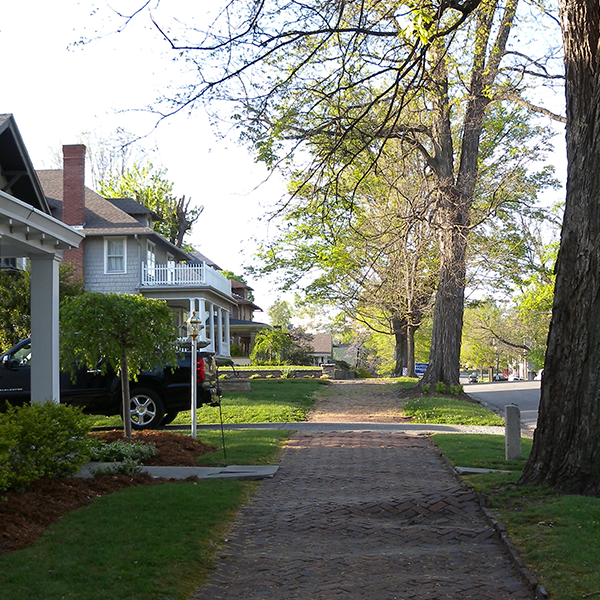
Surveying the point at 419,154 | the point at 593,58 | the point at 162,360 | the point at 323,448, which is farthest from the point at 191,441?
the point at 419,154

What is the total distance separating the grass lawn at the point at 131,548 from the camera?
195 inches

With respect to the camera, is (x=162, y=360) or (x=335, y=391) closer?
(x=162, y=360)

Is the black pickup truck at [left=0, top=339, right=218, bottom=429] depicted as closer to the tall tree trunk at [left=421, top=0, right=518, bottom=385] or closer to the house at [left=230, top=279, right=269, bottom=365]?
the tall tree trunk at [left=421, top=0, right=518, bottom=385]

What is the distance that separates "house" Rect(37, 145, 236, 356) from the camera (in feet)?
107

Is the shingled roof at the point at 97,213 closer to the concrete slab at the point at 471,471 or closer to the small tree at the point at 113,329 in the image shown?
the small tree at the point at 113,329

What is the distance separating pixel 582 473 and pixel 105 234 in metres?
27.9

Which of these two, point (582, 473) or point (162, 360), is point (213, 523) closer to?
point (582, 473)

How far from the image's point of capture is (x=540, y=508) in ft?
23.3

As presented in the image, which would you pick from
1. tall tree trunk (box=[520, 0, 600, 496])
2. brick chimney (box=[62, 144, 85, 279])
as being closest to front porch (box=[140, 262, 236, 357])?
brick chimney (box=[62, 144, 85, 279])

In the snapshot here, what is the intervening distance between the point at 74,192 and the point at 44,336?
76.1 feet

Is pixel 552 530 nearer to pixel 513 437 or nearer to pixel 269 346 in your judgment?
pixel 513 437

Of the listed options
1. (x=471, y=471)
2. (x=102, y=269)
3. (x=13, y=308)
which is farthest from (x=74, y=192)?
(x=471, y=471)

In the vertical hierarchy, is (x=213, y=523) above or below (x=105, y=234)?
below

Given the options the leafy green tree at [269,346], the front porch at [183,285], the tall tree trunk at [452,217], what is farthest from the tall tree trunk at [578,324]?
the leafy green tree at [269,346]
